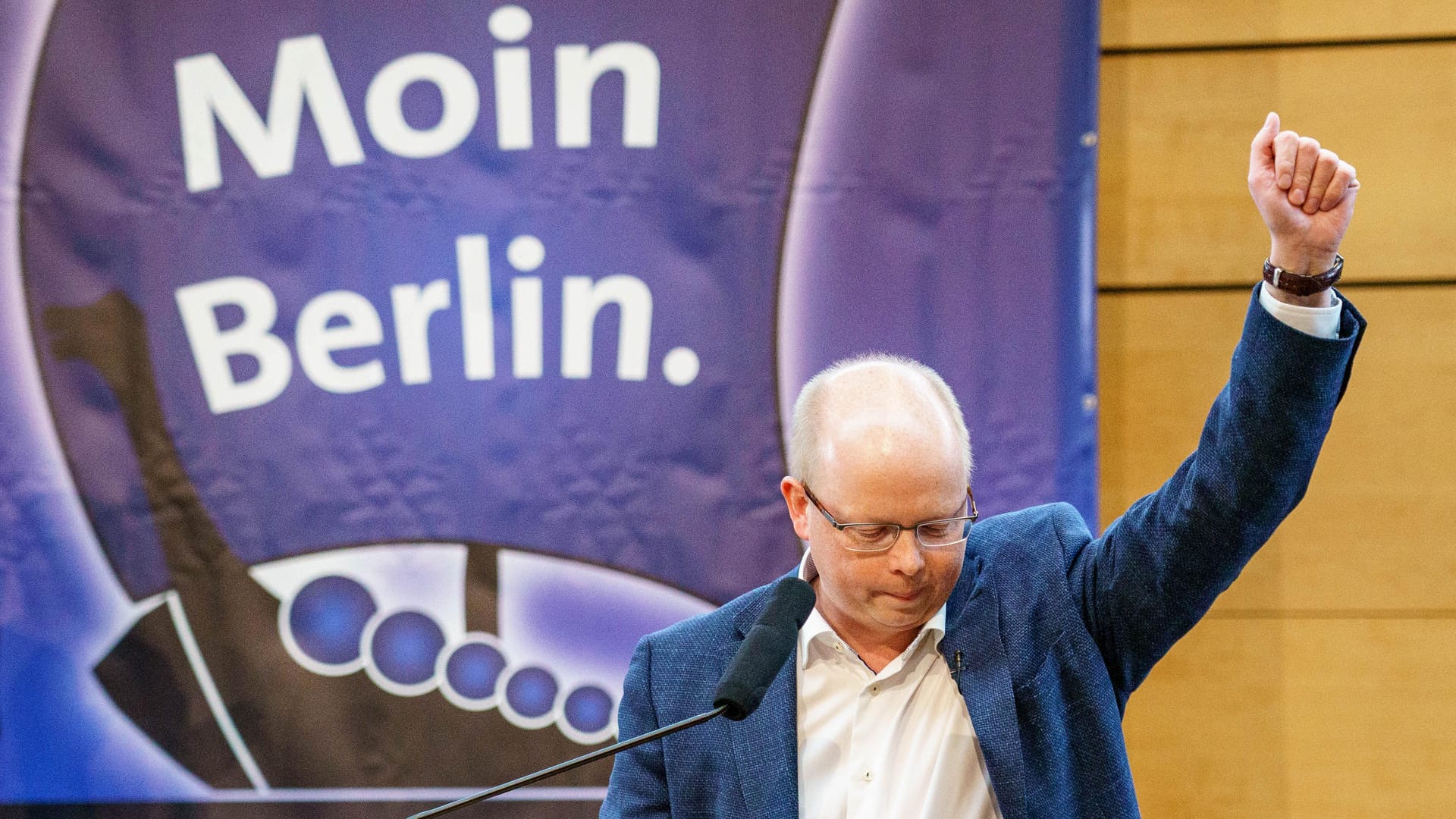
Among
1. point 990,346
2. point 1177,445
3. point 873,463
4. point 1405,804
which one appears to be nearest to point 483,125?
point 990,346

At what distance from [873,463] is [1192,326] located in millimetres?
1168

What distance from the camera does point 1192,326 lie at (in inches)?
90.7

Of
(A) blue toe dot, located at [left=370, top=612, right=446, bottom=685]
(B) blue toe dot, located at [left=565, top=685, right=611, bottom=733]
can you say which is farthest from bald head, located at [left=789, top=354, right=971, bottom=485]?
(A) blue toe dot, located at [left=370, top=612, right=446, bottom=685]

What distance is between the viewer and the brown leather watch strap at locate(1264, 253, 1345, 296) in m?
1.21

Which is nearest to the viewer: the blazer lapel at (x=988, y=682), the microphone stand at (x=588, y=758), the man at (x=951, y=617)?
the microphone stand at (x=588, y=758)

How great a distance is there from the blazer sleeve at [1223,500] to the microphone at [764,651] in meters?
0.39

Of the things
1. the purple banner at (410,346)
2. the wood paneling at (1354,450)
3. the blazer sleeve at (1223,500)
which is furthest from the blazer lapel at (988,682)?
the wood paneling at (1354,450)

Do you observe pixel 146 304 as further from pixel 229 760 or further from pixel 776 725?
pixel 776 725

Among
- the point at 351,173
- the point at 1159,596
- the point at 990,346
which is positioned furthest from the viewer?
the point at 351,173

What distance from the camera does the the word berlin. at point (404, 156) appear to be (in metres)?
2.29

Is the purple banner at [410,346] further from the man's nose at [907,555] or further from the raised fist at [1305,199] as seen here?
the raised fist at [1305,199]

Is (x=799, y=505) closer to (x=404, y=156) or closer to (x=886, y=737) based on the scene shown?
(x=886, y=737)

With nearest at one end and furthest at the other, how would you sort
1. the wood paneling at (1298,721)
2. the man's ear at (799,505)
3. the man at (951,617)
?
1. the man at (951,617)
2. the man's ear at (799,505)
3. the wood paneling at (1298,721)

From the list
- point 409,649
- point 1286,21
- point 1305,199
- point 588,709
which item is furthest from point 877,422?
point 1286,21
